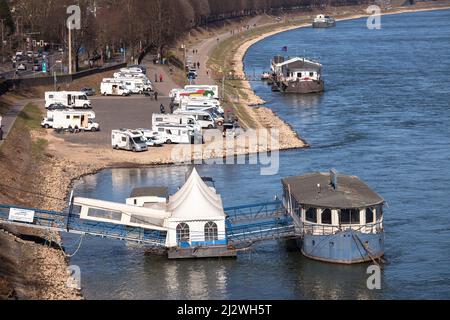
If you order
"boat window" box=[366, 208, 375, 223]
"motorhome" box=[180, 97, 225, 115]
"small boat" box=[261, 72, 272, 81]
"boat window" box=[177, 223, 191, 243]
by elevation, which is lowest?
"small boat" box=[261, 72, 272, 81]

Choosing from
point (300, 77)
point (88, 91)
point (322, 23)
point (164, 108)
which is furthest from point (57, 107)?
point (322, 23)

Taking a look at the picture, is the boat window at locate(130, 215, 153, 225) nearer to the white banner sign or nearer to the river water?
the river water

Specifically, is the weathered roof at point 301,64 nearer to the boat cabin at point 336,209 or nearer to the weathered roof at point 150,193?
the weathered roof at point 150,193

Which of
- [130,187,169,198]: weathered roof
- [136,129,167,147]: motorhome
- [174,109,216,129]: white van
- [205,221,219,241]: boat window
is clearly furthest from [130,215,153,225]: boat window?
[174,109,216,129]: white van

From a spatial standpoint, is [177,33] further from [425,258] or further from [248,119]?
[425,258]

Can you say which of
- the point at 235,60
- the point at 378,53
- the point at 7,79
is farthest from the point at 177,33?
the point at 7,79
